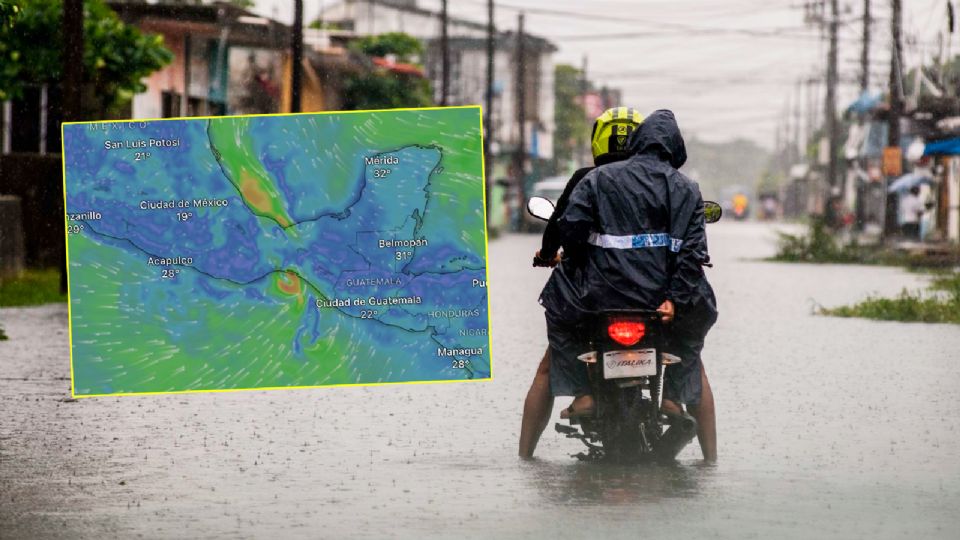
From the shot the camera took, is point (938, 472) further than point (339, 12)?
No

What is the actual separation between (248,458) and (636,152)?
95.6 inches

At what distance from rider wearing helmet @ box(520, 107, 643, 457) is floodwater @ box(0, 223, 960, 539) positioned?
0.90ft

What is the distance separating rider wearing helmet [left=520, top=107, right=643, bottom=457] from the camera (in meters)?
8.50

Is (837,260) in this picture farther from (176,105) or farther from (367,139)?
(367,139)

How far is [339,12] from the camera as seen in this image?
96562mm

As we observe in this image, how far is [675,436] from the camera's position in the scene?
8.53 m

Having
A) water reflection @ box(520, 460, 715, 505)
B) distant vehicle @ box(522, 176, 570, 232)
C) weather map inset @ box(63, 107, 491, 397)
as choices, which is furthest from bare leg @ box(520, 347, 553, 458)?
distant vehicle @ box(522, 176, 570, 232)

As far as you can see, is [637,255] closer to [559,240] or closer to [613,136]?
[559,240]

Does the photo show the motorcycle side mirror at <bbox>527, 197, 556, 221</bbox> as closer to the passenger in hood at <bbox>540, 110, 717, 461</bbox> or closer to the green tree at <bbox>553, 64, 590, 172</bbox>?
the passenger in hood at <bbox>540, 110, 717, 461</bbox>

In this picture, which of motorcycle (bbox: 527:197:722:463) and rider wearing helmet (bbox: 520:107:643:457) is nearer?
motorcycle (bbox: 527:197:722:463)

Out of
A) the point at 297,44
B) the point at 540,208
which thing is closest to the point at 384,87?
the point at 297,44

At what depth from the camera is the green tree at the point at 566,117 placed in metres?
117

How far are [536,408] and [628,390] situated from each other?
0.65 meters

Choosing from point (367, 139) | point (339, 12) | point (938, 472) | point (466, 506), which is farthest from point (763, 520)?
point (339, 12)
